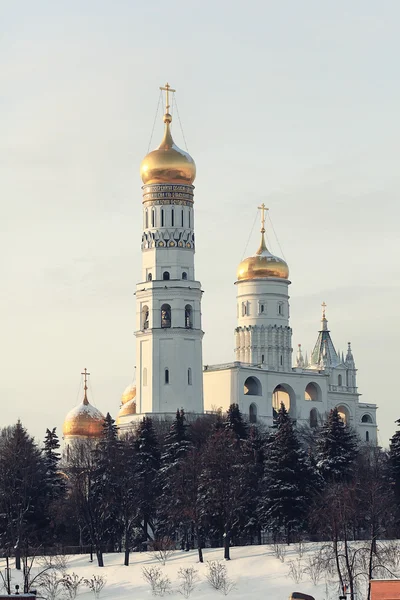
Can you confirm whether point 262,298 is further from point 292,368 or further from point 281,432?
point 281,432

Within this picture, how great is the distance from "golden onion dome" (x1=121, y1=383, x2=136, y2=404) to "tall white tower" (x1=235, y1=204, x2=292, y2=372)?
6300mm

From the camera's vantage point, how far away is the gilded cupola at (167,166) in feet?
310

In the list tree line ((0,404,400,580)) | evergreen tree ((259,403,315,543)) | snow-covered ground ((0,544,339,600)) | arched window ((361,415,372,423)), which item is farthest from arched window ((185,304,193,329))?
snow-covered ground ((0,544,339,600))

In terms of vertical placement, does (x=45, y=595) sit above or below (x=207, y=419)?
below

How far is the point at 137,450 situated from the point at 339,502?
14838mm

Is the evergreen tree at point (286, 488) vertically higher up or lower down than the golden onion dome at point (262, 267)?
lower down

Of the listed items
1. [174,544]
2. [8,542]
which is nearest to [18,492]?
[8,542]

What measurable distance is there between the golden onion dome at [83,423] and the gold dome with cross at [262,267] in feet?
41.5

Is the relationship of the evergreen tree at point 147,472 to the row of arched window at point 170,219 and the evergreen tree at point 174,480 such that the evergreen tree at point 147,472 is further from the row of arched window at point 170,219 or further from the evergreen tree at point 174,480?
the row of arched window at point 170,219

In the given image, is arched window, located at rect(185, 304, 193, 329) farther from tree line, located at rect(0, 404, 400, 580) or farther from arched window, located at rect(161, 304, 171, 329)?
tree line, located at rect(0, 404, 400, 580)

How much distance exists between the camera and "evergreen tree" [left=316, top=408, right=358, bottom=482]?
75.4m

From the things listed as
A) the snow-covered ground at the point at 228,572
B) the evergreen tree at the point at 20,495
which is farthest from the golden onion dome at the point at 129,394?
the snow-covered ground at the point at 228,572

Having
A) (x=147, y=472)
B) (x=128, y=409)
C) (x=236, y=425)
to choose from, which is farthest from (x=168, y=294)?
(x=147, y=472)

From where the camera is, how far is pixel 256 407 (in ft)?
327
